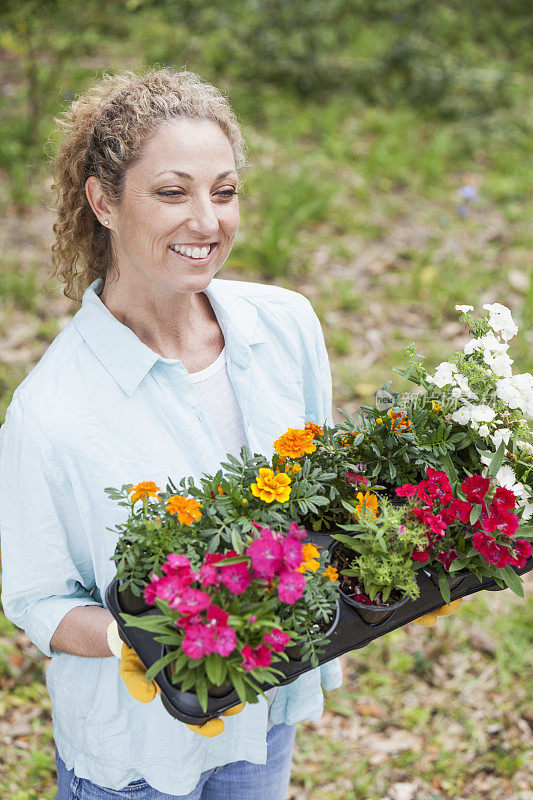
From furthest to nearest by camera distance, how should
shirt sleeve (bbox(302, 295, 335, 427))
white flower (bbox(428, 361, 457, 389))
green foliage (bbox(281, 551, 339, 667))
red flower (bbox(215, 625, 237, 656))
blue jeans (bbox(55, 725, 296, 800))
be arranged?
shirt sleeve (bbox(302, 295, 335, 427)) < blue jeans (bbox(55, 725, 296, 800)) < white flower (bbox(428, 361, 457, 389)) < green foliage (bbox(281, 551, 339, 667)) < red flower (bbox(215, 625, 237, 656))

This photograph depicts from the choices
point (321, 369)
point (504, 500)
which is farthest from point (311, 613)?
point (321, 369)

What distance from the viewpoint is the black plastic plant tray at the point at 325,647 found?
45.9 inches

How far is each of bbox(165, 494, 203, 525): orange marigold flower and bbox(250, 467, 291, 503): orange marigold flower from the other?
0.10m

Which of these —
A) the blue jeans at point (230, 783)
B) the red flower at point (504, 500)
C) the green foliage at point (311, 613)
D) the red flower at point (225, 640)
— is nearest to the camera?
the red flower at point (225, 640)

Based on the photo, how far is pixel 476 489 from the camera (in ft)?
4.35

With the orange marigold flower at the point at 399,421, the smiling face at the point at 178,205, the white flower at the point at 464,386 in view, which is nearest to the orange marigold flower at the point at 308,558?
the orange marigold flower at the point at 399,421

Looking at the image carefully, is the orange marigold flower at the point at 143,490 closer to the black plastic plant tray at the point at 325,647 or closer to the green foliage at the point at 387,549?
the black plastic plant tray at the point at 325,647

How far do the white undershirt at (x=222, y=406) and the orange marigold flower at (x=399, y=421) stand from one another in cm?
33

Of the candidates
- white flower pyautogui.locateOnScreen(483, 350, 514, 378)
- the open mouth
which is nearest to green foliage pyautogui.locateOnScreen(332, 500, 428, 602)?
white flower pyautogui.locateOnScreen(483, 350, 514, 378)

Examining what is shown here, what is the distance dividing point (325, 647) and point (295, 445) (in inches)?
14.3

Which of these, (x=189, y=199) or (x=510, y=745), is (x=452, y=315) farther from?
(x=189, y=199)

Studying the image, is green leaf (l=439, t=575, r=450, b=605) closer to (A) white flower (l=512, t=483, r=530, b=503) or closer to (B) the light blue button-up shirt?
(A) white flower (l=512, t=483, r=530, b=503)

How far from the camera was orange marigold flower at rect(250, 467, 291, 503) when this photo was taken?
1.25 metres

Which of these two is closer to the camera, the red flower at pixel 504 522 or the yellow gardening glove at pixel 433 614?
the red flower at pixel 504 522
